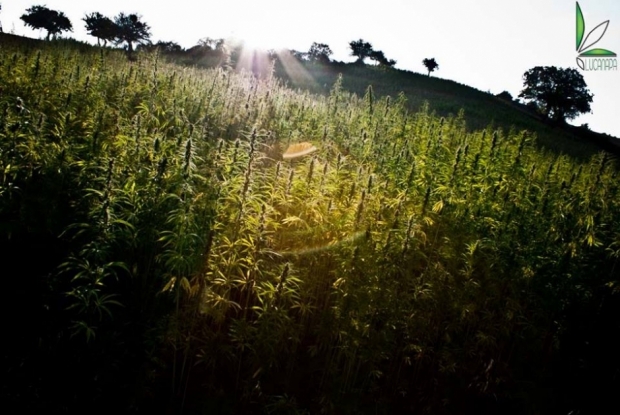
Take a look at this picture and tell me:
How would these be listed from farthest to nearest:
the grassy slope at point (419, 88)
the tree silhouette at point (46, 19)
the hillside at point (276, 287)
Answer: the tree silhouette at point (46, 19)
the grassy slope at point (419, 88)
the hillside at point (276, 287)

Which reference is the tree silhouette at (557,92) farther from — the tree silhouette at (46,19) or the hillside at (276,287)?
the tree silhouette at (46,19)

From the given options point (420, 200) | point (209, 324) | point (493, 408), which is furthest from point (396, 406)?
point (420, 200)

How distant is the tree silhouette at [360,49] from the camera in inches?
2630

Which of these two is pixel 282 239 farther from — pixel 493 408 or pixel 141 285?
pixel 493 408

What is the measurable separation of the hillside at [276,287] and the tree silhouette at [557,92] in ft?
165

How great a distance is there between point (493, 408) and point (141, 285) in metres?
4.44

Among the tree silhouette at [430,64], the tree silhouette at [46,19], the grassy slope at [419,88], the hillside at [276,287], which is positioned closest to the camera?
the hillside at [276,287]

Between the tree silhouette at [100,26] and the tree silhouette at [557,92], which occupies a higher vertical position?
the tree silhouette at [557,92]

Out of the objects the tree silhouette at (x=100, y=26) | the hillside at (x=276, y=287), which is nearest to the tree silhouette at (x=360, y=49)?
the tree silhouette at (x=100, y=26)

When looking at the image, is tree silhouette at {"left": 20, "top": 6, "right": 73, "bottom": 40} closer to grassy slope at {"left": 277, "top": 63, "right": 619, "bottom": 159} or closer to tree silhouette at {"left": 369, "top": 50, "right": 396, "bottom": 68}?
grassy slope at {"left": 277, "top": 63, "right": 619, "bottom": 159}

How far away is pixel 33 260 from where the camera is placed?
410 centimetres

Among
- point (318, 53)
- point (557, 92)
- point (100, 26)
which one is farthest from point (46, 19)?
point (557, 92)

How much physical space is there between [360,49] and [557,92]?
3307 cm

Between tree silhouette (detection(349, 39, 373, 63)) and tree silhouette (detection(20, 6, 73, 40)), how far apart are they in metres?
43.4
